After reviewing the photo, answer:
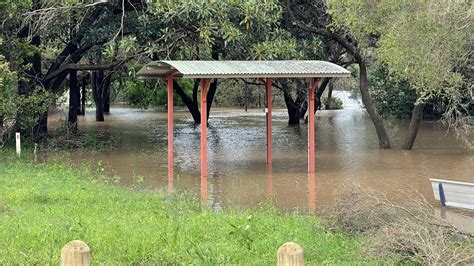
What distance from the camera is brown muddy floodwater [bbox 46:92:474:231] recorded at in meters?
13.7

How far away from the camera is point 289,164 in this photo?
61.0 feet

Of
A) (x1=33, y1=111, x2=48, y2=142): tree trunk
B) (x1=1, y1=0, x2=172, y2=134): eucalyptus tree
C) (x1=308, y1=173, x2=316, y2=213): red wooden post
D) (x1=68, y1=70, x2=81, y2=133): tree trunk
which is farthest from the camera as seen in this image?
(x1=68, y1=70, x2=81, y2=133): tree trunk

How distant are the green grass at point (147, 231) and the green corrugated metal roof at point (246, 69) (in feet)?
13.3

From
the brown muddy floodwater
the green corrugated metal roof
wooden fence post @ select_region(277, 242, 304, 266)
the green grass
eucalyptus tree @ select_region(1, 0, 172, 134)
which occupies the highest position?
eucalyptus tree @ select_region(1, 0, 172, 134)

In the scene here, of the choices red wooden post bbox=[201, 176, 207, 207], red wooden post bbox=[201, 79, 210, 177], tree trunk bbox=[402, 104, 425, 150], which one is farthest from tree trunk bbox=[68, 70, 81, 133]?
red wooden post bbox=[201, 176, 207, 207]

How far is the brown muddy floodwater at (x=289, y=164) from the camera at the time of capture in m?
13.7

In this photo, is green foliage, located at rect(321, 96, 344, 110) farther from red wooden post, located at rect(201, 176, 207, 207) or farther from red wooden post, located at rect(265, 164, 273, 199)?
red wooden post, located at rect(201, 176, 207, 207)

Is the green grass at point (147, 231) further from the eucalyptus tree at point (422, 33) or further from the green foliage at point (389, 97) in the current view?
the green foliage at point (389, 97)

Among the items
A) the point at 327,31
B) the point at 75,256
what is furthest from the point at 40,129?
the point at 75,256

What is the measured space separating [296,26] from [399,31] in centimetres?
903

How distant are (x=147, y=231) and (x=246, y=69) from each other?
27.6 ft

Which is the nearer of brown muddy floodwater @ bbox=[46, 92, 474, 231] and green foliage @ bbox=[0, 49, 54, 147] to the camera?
brown muddy floodwater @ bbox=[46, 92, 474, 231]

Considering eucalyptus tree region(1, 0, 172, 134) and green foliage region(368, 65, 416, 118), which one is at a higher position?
eucalyptus tree region(1, 0, 172, 134)

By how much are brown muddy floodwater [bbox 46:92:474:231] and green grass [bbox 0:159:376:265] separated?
191 cm
